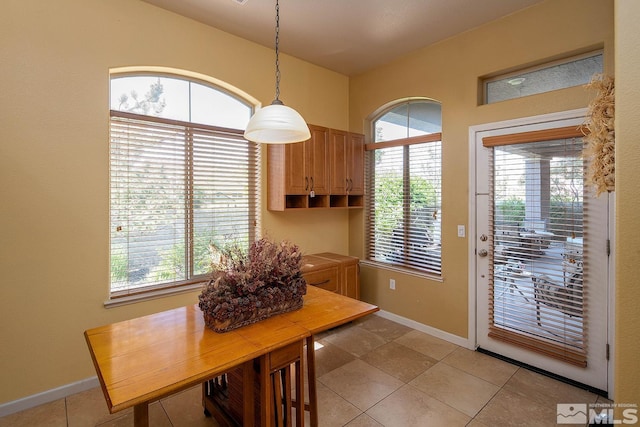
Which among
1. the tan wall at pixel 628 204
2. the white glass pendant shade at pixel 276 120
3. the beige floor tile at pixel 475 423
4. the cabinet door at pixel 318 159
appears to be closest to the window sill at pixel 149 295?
the cabinet door at pixel 318 159

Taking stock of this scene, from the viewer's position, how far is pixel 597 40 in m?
2.43

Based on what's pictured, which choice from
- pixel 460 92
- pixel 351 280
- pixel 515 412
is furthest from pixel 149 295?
pixel 460 92

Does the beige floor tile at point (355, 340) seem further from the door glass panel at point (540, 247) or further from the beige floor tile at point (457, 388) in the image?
the door glass panel at point (540, 247)

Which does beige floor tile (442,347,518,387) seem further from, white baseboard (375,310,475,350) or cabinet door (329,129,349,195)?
cabinet door (329,129,349,195)

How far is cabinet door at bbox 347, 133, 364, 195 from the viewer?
4.07m

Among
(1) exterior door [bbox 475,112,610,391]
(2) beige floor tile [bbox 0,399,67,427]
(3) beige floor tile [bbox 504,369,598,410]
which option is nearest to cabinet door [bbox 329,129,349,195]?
(1) exterior door [bbox 475,112,610,391]

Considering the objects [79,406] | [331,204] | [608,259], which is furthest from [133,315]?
[608,259]

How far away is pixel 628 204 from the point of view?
1122 millimetres

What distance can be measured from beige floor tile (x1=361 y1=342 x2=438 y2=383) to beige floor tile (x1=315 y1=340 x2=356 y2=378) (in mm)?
187

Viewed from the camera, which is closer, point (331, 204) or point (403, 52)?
point (403, 52)

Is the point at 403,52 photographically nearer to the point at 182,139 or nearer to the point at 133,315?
the point at 182,139

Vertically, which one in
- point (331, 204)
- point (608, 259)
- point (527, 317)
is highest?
point (331, 204)

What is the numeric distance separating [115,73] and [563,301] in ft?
14.2

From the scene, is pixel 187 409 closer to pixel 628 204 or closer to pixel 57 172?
pixel 57 172
